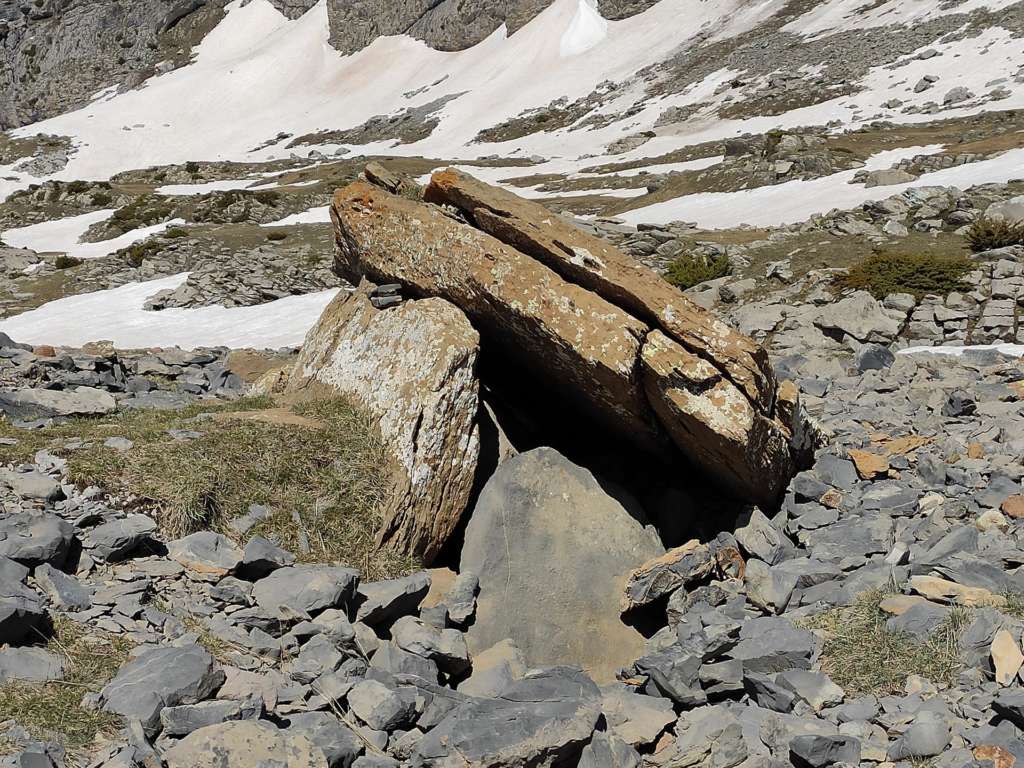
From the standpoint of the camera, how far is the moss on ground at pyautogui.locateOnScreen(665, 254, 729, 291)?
23.2m

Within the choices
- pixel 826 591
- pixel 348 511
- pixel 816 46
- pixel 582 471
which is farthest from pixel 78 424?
pixel 816 46

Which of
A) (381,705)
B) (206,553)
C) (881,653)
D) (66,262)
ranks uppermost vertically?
Answer: (66,262)

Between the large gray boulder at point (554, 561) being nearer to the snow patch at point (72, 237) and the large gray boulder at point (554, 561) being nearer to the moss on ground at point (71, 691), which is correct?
the moss on ground at point (71, 691)

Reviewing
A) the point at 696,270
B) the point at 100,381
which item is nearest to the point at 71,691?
the point at 100,381

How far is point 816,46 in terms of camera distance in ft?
245

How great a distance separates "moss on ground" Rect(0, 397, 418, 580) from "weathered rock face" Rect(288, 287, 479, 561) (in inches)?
10.4

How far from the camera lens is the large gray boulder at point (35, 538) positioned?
22.0 ft

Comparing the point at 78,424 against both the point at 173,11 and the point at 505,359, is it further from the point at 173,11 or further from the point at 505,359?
the point at 173,11

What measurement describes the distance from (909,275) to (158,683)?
1898 centimetres

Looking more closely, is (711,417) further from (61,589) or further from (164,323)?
(164,323)

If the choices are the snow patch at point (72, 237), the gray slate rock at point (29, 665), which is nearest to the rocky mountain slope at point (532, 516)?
the gray slate rock at point (29, 665)

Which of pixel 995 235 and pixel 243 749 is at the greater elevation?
pixel 243 749

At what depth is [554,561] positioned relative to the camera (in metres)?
9.40

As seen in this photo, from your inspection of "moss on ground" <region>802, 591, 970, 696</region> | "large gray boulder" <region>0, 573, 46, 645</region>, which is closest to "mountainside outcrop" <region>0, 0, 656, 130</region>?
"moss on ground" <region>802, 591, 970, 696</region>
